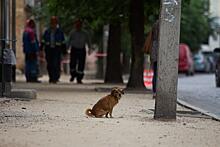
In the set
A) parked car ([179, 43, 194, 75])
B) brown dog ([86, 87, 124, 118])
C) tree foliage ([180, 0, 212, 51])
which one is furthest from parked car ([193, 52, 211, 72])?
brown dog ([86, 87, 124, 118])

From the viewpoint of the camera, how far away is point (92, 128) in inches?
425

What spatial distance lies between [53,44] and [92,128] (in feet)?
46.2

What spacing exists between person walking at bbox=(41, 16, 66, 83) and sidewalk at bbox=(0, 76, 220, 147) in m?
9.56

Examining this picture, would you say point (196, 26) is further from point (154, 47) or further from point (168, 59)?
point (168, 59)

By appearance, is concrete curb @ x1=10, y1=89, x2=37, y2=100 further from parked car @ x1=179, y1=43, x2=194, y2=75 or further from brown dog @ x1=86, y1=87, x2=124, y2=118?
parked car @ x1=179, y1=43, x2=194, y2=75

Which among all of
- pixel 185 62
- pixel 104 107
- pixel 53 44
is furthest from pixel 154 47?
pixel 185 62

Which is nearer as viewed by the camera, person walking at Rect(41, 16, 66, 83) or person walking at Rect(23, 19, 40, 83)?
person walking at Rect(23, 19, 40, 83)

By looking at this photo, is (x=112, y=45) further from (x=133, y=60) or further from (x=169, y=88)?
(x=169, y=88)

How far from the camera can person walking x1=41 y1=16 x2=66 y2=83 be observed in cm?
2467

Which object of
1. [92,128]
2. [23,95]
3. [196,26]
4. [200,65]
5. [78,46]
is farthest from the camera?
[200,65]

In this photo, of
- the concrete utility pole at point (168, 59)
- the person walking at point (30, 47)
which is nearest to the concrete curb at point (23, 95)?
the concrete utility pole at point (168, 59)

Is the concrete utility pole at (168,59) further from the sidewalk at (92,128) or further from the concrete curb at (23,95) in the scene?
the concrete curb at (23,95)

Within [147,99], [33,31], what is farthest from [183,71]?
[147,99]

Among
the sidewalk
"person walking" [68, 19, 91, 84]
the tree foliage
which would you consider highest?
the tree foliage
